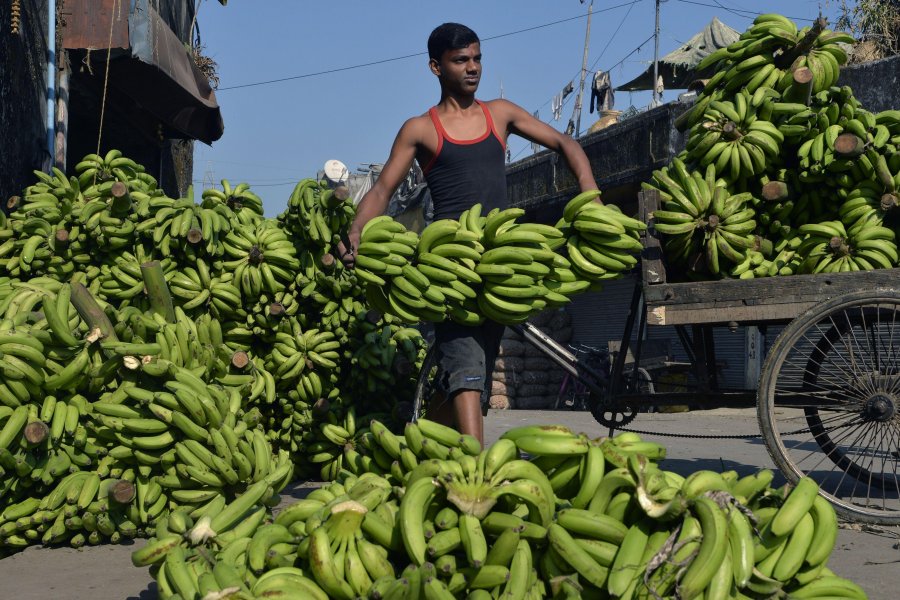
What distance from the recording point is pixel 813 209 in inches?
199

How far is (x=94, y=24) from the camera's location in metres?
9.89

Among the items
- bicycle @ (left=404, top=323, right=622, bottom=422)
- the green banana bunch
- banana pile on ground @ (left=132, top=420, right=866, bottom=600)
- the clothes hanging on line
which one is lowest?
banana pile on ground @ (left=132, top=420, right=866, bottom=600)

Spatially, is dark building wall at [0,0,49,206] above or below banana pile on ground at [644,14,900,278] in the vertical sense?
above

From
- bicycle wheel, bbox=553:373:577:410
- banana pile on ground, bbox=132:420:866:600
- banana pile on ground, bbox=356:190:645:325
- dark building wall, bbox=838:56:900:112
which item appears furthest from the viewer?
bicycle wheel, bbox=553:373:577:410

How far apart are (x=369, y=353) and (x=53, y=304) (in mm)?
1997

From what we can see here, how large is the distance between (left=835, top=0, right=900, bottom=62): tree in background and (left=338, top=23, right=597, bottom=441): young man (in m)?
10.5

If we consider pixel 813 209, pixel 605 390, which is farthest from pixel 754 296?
pixel 605 390

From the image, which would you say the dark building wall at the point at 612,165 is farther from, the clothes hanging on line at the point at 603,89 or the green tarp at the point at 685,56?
the green tarp at the point at 685,56

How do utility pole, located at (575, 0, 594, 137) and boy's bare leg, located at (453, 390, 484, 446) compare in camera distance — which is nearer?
boy's bare leg, located at (453, 390, 484, 446)

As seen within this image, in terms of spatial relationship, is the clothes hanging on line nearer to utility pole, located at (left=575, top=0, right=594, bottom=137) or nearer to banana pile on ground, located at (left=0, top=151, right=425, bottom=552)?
utility pole, located at (left=575, top=0, right=594, bottom=137)

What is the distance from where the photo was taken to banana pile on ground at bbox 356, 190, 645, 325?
13.8 feet

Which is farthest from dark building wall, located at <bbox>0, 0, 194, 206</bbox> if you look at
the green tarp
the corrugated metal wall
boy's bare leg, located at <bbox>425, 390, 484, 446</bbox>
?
the green tarp

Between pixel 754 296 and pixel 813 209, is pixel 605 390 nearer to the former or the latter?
pixel 754 296

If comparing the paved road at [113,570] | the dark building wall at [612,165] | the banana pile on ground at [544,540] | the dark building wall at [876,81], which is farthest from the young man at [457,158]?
the dark building wall at [876,81]
